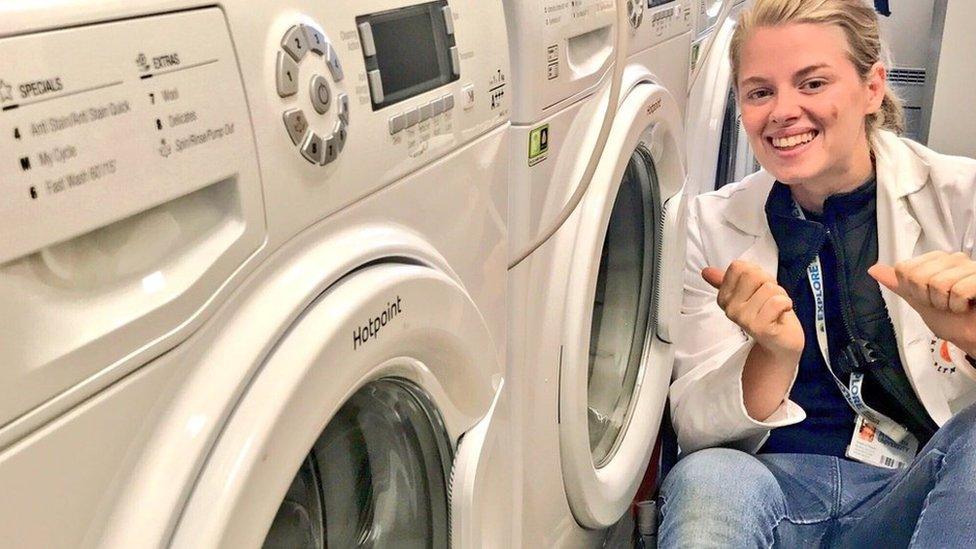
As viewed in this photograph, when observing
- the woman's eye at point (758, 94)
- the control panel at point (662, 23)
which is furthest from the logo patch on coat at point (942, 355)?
the control panel at point (662, 23)

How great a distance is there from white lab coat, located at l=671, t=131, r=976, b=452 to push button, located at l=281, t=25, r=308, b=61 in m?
0.75

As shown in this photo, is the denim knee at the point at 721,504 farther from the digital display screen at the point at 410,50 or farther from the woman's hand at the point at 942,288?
the digital display screen at the point at 410,50

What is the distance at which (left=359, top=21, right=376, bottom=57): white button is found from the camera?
48cm

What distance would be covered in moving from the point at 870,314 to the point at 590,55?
472 millimetres

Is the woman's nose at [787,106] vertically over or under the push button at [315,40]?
under

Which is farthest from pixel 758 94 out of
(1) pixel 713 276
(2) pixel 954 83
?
(2) pixel 954 83

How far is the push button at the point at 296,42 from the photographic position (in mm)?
416

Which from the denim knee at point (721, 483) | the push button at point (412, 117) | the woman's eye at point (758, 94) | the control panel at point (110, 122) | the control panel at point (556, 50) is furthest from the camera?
the woman's eye at point (758, 94)

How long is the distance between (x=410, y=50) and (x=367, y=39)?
0.05 m

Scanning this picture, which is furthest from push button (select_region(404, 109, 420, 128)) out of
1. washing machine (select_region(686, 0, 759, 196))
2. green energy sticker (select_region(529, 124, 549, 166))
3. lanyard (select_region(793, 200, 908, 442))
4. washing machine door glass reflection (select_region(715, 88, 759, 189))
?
washing machine door glass reflection (select_region(715, 88, 759, 189))

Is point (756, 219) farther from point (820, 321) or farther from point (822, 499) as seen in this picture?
point (822, 499)

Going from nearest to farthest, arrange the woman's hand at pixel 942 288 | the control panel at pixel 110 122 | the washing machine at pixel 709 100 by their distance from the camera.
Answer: the control panel at pixel 110 122, the woman's hand at pixel 942 288, the washing machine at pixel 709 100

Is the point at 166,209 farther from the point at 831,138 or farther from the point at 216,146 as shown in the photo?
the point at 831,138

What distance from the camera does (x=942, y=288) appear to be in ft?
2.83
